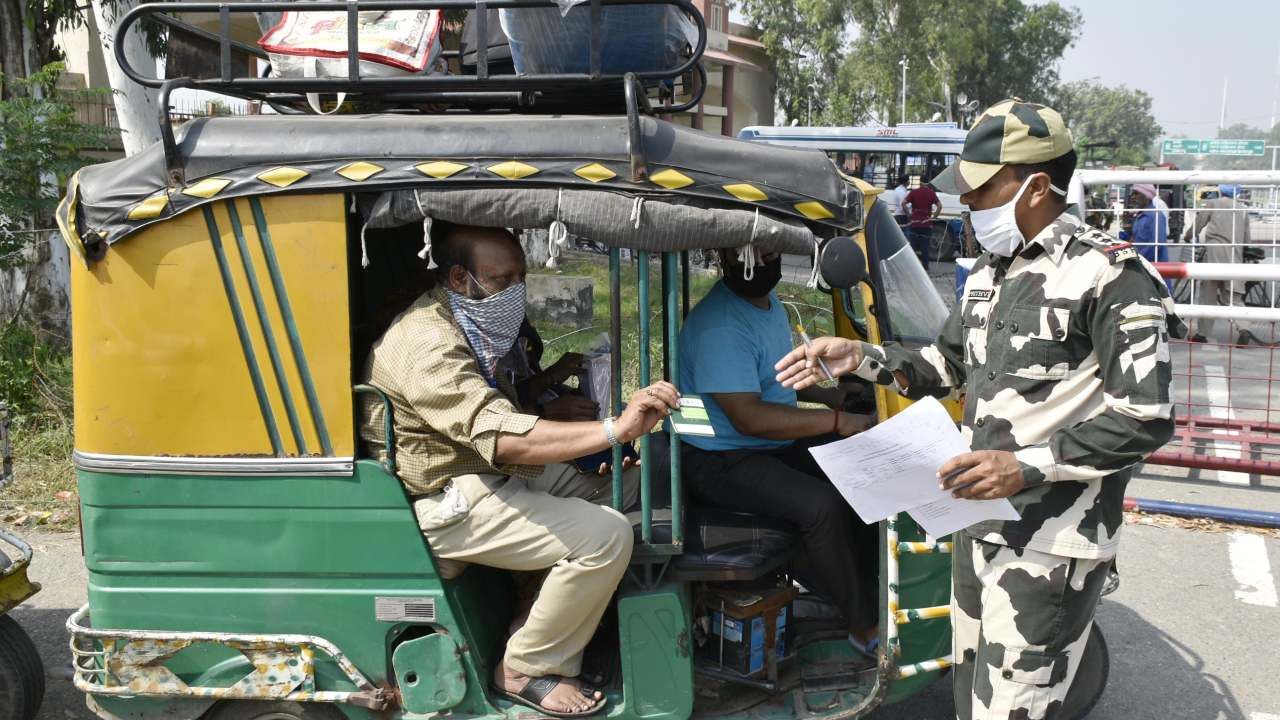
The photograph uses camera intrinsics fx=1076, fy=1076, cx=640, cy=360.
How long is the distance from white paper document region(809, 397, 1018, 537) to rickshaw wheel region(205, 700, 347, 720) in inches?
70.6

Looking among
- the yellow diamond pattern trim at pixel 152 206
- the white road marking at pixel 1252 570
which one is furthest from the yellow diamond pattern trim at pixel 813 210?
the white road marking at pixel 1252 570

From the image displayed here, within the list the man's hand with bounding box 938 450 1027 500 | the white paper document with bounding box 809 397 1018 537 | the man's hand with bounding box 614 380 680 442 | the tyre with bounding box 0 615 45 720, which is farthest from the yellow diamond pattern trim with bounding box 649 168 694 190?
the tyre with bounding box 0 615 45 720

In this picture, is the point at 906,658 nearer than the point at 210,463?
No

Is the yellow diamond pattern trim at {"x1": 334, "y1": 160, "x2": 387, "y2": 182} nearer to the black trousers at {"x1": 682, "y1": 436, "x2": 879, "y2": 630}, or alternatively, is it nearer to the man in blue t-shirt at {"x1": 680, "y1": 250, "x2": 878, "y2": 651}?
the man in blue t-shirt at {"x1": 680, "y1": 250, "x2": 878, "y2": 651}

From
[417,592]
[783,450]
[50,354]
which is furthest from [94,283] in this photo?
[50,354]

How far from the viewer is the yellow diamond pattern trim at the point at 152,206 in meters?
3.04

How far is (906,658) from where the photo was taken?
350 centimetres

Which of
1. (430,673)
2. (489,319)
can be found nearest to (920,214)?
(489,319)

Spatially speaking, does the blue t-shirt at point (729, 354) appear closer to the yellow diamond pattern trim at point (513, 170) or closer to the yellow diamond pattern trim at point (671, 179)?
the yellow diamond pattern trim at point (671, 179)

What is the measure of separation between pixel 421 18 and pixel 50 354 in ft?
20.0

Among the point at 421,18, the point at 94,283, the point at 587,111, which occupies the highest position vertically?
the point at 421,18

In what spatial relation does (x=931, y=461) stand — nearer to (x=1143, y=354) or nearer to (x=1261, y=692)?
(x=1143, y=354)

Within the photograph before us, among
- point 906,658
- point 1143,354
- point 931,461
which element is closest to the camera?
point 1143,354

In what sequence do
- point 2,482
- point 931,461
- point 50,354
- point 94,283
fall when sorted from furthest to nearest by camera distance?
point 50,354
point 2,482
point 94,283
point 931,461
